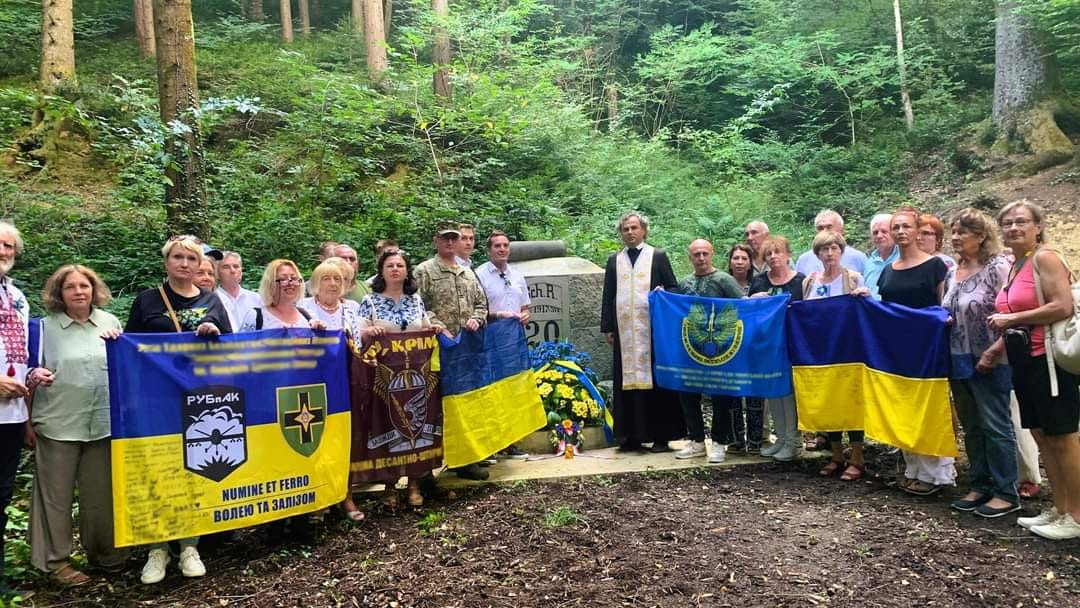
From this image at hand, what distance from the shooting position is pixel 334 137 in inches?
374

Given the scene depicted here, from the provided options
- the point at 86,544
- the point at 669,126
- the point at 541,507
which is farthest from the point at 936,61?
the point at 86,544

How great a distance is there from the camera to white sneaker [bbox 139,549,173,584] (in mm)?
3564

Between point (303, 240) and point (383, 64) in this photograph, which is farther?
point (383, 64)

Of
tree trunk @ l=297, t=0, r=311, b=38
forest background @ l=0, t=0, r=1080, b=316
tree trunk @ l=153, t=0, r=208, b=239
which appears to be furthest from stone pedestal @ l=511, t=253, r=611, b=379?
tree trunk @ l=297, t=0, r=311, b=38

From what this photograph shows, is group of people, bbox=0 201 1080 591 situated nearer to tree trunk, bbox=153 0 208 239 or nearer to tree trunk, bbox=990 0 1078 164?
tree trunk, bbox=153 0 208 239

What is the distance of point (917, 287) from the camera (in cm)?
467

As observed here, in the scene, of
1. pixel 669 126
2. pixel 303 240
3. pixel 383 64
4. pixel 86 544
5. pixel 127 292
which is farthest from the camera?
pixel 669 126

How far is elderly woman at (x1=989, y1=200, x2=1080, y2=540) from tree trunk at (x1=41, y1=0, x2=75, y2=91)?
12.9 m

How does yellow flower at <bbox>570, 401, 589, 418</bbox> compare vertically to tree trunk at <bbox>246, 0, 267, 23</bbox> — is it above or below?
below

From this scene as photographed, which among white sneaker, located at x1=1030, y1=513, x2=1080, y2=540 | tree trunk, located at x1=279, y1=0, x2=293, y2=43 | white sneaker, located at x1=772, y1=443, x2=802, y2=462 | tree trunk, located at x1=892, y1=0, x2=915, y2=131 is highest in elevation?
tree trunk, located at x1=279, y1=0, x2=293, y2=43

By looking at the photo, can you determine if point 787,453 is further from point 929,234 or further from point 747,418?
point 929,234

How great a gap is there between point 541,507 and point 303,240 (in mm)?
5738

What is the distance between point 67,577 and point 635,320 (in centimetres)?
432

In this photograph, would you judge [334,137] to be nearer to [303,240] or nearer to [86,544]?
[303,240]
